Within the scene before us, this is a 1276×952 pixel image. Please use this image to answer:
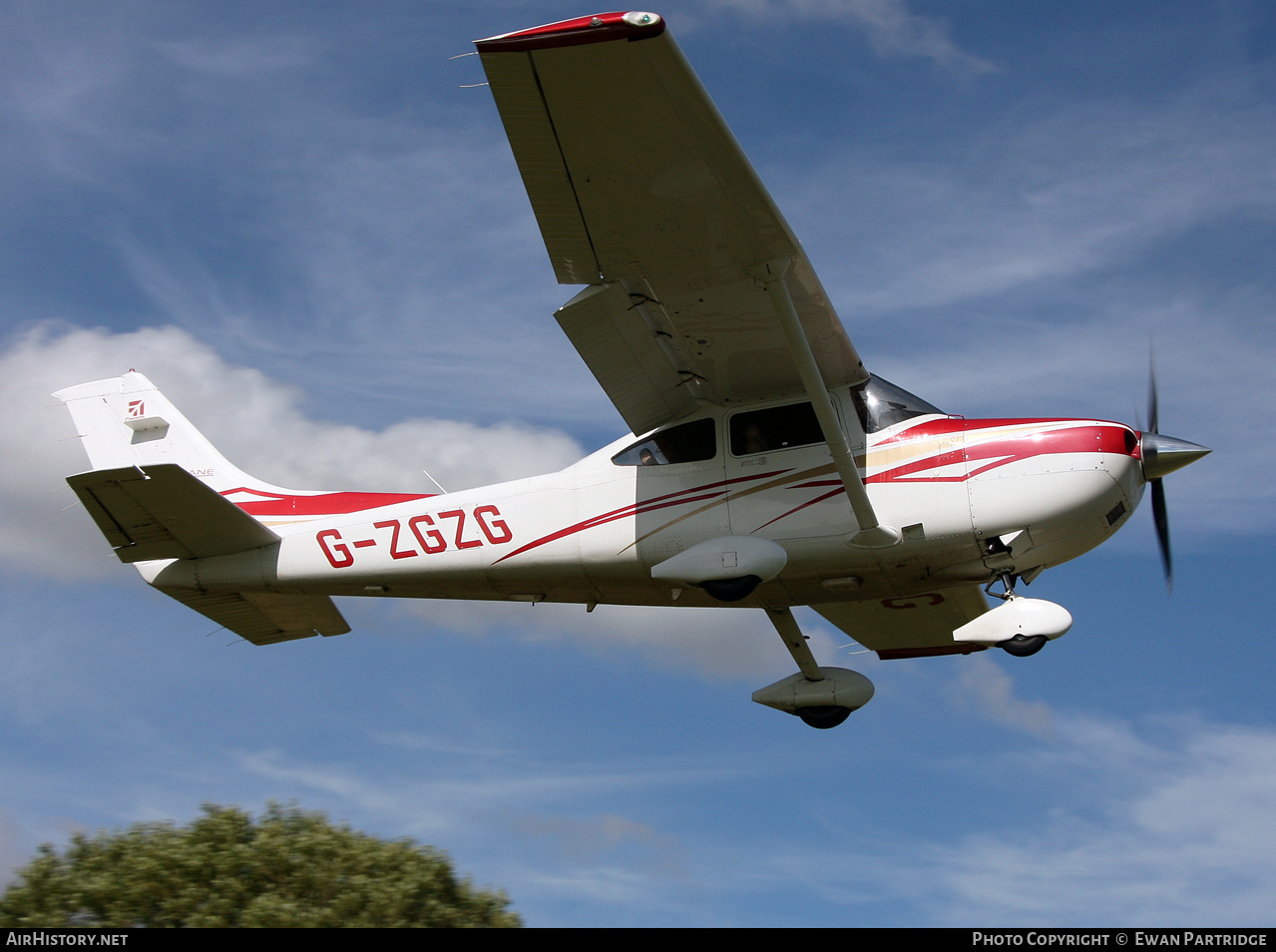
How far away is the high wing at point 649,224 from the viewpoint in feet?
22.6

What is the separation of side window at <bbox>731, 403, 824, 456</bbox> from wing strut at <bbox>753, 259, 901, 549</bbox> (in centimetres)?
56

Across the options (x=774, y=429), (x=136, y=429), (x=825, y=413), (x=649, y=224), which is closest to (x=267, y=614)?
(x=136, y=429)

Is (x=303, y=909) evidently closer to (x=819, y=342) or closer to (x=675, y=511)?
(x=675, y=511)

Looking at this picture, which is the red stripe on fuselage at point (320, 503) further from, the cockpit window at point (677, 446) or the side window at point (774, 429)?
the side window at point (774, 429)

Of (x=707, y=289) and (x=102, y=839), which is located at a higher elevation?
(x=707, y=289)

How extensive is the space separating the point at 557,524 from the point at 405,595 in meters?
1.62

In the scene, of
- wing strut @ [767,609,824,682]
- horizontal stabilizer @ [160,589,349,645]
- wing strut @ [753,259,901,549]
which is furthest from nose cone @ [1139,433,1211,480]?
horizontal stabilizer @ [160,589,349,645]

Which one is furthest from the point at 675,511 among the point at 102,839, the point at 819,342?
the point at 102,839

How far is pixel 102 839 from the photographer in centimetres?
1013

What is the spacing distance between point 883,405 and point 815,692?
113 inches

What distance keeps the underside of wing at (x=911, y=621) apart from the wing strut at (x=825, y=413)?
233 centimetres

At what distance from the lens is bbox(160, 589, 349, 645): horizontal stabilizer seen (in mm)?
10789

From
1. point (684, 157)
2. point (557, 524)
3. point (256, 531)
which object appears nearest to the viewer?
point (684, 157)

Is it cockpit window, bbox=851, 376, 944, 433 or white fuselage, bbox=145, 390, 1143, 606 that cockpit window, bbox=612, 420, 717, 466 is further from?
cockpit window, bbox=851, 376, 944, 433
